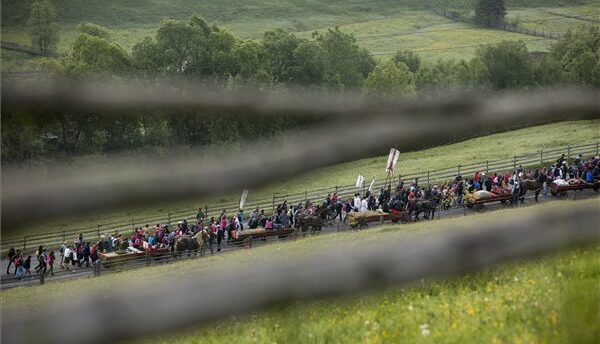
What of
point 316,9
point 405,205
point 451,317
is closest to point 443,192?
point 405,205

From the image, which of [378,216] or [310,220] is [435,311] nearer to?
[310,220]

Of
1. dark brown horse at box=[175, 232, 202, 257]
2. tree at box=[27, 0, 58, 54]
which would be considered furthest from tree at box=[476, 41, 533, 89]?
tree at box=[27, 0, 58, 54]

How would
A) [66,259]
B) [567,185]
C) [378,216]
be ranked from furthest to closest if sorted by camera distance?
[567,185], [378,216], [66,259]

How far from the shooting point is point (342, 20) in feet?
415

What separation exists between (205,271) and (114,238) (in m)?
21.8

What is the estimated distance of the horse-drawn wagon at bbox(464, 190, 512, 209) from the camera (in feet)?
90.9

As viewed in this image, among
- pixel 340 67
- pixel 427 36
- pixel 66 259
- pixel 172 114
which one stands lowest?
pixel 66 259

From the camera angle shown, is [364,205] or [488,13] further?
[488,13]

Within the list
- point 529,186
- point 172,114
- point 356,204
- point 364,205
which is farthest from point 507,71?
point 529,186

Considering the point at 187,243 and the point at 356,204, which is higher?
the point at 187,243

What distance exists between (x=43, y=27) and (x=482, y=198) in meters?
68.5

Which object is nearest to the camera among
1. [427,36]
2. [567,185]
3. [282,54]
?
[282,54]

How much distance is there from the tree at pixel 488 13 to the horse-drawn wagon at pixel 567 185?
256 feet

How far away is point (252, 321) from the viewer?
3.34m
